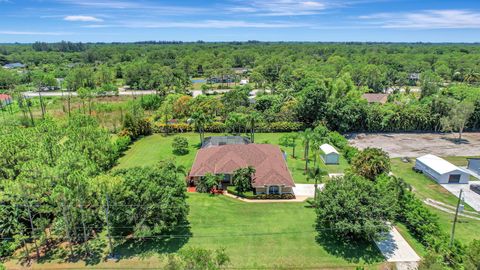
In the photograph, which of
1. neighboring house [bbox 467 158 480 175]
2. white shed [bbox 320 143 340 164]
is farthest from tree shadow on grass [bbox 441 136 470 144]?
white shed [bbox 320 143 340 164]

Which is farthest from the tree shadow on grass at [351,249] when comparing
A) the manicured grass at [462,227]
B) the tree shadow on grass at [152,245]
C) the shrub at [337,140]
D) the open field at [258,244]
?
the shrub at [337,140]

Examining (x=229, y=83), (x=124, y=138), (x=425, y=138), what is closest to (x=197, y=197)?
(x=124, y=138)

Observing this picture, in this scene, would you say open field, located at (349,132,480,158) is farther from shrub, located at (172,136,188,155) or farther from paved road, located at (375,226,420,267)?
shrub, located at (172,136,188,155)

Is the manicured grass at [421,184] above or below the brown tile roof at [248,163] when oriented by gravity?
below

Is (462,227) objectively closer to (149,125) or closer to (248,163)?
(248,163)

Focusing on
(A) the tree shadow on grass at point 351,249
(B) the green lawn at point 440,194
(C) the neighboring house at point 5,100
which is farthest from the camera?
(C) the neighboring house at point 5,100

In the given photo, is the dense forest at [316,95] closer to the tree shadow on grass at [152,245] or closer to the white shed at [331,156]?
the white shed at [331,156]

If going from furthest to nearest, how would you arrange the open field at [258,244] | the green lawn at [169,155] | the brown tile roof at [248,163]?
the green lawn at [169,155] < the brown tile roof at [248,163] < the open field at [258,244]
